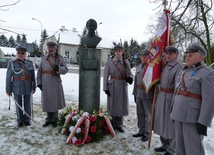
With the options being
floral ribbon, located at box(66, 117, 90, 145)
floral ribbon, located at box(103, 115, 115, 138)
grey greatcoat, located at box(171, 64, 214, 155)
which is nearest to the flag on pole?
grey greatcoat, located at box(171, 64, 214, 155)

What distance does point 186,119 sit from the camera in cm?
262

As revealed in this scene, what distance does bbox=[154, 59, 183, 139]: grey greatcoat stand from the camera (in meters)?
3.34

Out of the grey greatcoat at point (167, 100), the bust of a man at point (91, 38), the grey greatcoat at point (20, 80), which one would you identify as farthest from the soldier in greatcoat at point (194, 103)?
the grey greatcoat at point (20, 80)

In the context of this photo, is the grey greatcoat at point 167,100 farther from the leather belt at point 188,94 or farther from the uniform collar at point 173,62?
the leather belt at point 188,94

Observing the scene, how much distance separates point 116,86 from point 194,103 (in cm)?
211

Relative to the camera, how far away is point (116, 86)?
14.7 feet

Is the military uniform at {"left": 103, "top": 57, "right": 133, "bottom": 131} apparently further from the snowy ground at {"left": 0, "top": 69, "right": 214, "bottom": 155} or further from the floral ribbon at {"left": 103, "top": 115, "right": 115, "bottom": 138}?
the snowy ground at {"left": 0, "top": 69, "right": 214, "bottom": 155}

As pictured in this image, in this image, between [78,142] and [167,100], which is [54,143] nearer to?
[78,142]

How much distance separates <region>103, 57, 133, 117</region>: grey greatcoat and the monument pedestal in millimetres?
235

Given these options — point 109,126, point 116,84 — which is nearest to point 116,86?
point 116,84

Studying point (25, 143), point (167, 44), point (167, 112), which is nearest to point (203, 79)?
point (167, 112)

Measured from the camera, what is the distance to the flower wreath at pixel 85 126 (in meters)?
3.91

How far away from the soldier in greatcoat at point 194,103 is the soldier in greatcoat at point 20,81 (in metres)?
3.42

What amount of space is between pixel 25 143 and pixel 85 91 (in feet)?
5.04
